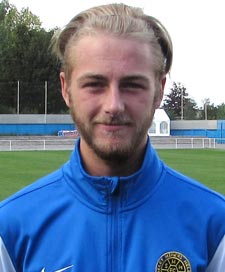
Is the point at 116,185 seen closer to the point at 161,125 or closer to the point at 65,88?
the point at 65,88

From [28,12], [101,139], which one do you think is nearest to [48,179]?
[101,139]

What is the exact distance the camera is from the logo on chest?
90.2 inches

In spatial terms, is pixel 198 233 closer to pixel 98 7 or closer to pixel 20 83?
pixel 98 7

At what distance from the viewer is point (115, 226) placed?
232 centimetres

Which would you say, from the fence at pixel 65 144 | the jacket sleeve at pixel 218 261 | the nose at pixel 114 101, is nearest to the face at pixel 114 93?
the nose at pixel 114 101

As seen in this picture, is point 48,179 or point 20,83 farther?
point 20,83

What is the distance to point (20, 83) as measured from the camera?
7138cm

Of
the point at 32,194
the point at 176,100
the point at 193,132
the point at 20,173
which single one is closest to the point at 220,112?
the point at 176,100

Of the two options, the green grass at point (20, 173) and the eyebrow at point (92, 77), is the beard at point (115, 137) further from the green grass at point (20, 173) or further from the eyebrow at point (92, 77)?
the green grass at point (20, 173)

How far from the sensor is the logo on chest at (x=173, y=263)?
2291 mm

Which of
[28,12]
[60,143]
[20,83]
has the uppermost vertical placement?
[28,12]

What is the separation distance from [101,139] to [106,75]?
226mm

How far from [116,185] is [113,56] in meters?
0.46

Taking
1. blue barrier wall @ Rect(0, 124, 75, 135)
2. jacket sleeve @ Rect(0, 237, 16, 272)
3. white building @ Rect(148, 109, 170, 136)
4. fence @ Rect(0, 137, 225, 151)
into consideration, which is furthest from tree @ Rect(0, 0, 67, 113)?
jacket sleeve @ Rect(0, 237, 16, 272)
